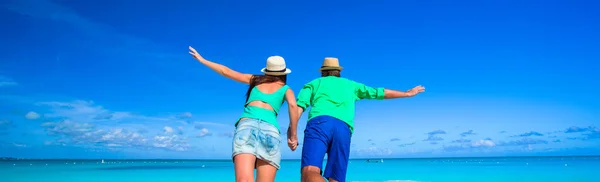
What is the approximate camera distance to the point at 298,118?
4434 millimetres

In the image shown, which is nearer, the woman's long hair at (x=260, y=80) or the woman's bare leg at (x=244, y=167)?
the woman's bare leg at (x=244, y=167)

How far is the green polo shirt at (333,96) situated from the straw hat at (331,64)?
14 centimetres

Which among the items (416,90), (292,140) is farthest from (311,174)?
(416,90)

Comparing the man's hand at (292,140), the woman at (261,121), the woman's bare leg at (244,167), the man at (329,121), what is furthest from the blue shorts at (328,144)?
the woman's bare leg at (244,167)

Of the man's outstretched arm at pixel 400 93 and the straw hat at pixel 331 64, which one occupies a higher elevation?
the straw hat at pixel 331 64

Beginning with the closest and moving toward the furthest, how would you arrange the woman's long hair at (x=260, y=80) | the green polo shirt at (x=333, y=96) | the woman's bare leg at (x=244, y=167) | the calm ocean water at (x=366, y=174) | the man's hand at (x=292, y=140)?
the woman's bare leg at (x=244, y=167) → the woman's long hair at (x=260, y=80) → the man's hand at (x=292, y=140) → the green polo shirt at (x=333, y=96) → the calm ocean water at (x=366, y=174)

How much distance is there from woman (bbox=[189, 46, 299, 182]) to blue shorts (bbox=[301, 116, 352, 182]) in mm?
395

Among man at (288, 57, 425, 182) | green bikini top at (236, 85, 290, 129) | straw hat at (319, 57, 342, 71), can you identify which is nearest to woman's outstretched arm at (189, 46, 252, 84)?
green bikini top at (236, 85, 290, 129)

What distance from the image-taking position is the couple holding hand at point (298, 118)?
3908mm

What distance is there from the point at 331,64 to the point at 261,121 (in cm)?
150

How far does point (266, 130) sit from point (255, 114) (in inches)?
6.4

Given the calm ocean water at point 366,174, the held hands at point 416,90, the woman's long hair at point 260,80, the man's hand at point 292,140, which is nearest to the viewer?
the woman's long hair at point 260,80

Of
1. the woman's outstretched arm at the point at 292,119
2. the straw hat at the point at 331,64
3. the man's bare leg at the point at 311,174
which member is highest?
the straw hat at the point at 331,64

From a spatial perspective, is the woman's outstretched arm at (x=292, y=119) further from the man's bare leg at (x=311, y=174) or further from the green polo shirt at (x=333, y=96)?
the green polo shirt at (x=333, y=96)
